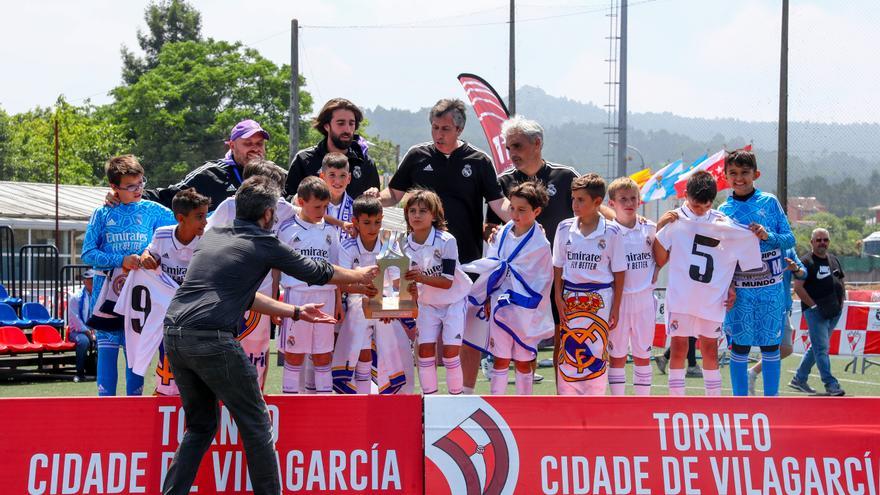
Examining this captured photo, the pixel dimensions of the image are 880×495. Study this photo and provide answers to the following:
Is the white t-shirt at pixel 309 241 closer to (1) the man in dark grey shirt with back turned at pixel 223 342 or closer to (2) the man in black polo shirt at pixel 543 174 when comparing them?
(1) the man in dark grey shirt with back turned at pixel 223 342

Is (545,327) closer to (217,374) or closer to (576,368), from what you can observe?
(576,368)

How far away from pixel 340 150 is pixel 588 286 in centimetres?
219

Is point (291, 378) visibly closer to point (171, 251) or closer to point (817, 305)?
point (171, 251)

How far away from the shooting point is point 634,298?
720cm

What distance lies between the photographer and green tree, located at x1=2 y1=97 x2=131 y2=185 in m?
52.4

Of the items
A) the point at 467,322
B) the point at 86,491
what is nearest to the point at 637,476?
the point at 467,322

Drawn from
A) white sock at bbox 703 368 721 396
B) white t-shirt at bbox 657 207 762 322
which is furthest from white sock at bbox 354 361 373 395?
white sock at bbox 703 368 721 396

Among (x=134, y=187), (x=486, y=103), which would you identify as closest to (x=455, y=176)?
(x=134, y=187)

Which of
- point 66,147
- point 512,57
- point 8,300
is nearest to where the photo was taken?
point 8,300

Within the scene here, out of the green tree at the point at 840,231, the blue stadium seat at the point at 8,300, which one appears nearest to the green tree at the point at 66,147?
the blue stadium seat at the point at 8,300

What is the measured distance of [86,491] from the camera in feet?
17.6

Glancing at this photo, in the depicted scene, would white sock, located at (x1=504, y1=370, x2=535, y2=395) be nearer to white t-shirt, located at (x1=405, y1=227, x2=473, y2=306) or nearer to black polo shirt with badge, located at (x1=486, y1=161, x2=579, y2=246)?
white t-shirt, located at (x1=405, y1=227, x2=473, y2=306)

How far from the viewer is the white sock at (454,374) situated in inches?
273

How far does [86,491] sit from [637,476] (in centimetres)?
313
